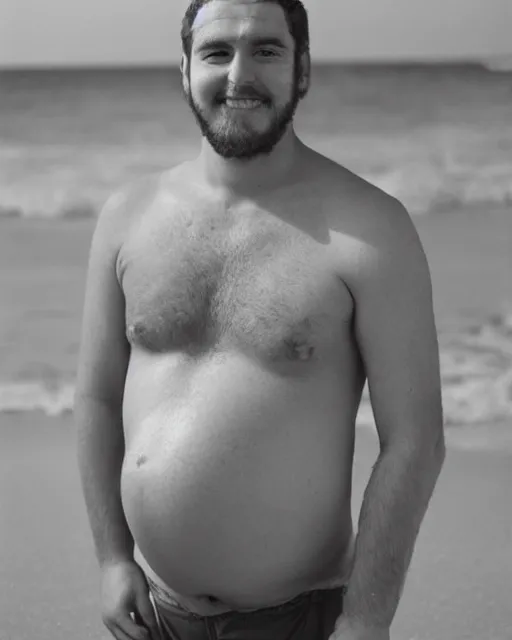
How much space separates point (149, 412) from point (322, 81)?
6.44ft

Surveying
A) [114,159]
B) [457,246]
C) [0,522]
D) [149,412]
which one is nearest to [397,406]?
[149,412]

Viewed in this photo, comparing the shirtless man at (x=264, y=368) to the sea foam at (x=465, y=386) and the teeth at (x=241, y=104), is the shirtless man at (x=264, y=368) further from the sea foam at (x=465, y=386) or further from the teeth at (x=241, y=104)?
the sea foam at (x=465, y=386)

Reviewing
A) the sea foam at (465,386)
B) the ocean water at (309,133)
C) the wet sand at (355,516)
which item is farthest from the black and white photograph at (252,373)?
the ocean water at (309,133)

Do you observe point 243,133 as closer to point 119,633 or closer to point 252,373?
point 252,373

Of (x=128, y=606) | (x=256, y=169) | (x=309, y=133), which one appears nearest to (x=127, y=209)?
(x=256, y=169)

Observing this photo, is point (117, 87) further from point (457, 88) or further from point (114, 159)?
point (457, 88)

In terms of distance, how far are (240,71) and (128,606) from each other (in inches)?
21.1

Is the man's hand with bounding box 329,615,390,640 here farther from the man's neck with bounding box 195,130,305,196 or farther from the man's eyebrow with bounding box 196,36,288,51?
the man's eyebrow with bounding box 196,36,288,51

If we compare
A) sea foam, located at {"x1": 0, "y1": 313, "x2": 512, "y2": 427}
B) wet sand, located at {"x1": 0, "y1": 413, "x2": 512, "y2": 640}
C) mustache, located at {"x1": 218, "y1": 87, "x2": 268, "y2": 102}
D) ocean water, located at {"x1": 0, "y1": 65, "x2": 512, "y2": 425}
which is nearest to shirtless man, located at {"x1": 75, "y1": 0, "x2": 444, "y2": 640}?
mustache, located at {"x1": 218, "y1": 87, "x2": 268, "y2": 102}

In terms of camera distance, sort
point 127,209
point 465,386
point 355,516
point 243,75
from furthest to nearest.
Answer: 1. point 465,386
2. point 355,516
3. point 127,209
4. point 243,75

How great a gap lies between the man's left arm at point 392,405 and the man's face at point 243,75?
0.14 m

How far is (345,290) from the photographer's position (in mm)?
1092

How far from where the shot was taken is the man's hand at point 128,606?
46.3 inches

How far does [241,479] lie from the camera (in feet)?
3.65
